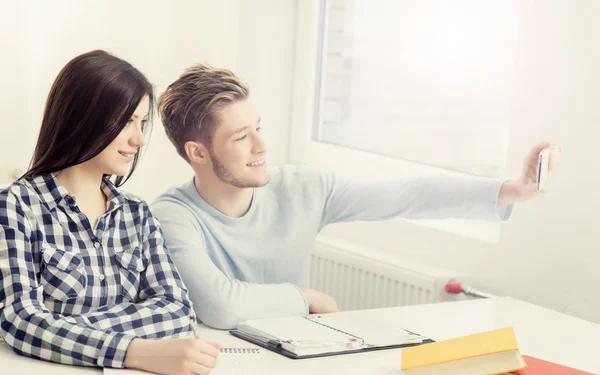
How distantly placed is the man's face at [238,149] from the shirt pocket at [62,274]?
1.24 feet

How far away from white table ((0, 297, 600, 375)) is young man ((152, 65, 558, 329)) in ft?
0.34

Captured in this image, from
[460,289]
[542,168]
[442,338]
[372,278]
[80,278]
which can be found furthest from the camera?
[372,278]

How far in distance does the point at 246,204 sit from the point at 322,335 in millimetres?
391

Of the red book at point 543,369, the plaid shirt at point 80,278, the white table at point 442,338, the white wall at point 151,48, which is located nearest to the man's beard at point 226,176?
the plaid shirt at point 80,278

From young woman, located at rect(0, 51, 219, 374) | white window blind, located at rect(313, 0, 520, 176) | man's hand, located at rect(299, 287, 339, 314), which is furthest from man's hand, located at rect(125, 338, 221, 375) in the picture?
white window blind, located at rect(313, 0, 520, 176)

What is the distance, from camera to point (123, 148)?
4.92 feet

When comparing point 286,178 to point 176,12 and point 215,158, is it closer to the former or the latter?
point 215,158

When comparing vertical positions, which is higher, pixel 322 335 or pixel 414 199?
pixel 414 199

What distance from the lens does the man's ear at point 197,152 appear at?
1727mm

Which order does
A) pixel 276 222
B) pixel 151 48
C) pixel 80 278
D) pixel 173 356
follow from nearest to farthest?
pixel 173 356, pixel 80 278, pixel 276 222, pixel 151 48

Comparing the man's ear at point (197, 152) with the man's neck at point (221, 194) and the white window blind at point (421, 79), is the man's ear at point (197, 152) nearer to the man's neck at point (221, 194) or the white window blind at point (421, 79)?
the man's neck at point (221, 194)

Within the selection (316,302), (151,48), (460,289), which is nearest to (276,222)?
(316,302)

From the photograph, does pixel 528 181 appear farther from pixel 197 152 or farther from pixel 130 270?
pixel 130 270

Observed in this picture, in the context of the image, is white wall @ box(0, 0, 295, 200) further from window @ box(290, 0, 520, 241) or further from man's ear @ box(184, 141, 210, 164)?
man's ear @ box(184, 141, 210, 164)
